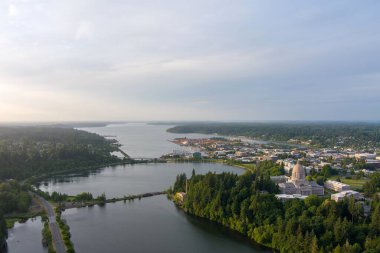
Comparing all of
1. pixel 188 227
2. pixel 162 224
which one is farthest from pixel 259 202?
pixel 162 224

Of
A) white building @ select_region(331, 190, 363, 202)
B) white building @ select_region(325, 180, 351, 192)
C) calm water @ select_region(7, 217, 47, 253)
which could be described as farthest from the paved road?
white building @ select_region(325, 180, 351, 192)

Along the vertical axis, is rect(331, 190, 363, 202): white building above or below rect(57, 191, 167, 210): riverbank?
above

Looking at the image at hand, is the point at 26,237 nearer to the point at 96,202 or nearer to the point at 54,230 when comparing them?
the point at 54,230

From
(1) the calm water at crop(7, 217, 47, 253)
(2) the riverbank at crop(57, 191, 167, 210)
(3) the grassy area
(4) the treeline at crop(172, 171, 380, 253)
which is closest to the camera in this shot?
(4) the treeline at crop(172, 171, 380, 253)

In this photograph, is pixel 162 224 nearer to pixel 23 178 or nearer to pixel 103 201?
pixel 103 201

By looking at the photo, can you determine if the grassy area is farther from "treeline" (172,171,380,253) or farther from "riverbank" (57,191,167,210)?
"treeline" (172,171,380,253)

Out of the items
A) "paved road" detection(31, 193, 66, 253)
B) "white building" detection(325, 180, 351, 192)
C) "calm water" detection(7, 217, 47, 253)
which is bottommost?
"calm water" detection(7, 217, 47, 253)

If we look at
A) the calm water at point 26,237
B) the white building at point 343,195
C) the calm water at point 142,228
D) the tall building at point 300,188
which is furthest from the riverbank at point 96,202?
the white building at point 343,195
